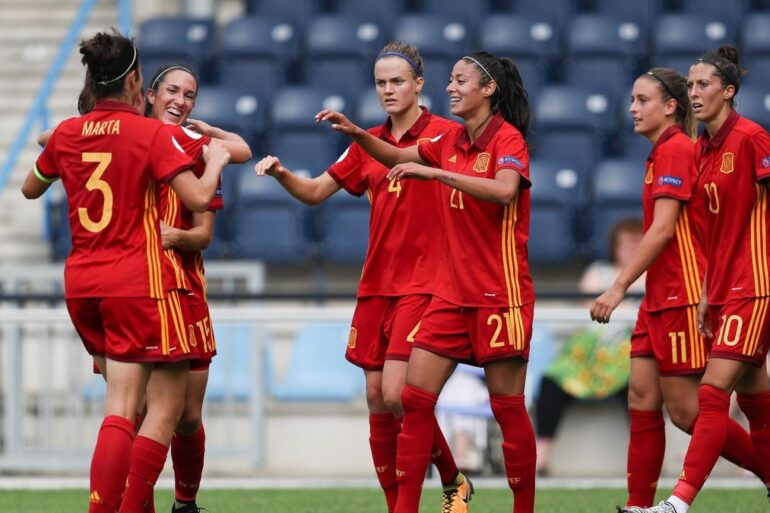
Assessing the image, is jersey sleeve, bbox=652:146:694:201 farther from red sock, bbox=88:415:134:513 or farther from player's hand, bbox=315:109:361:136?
red sock, bbox=88:415:134:513

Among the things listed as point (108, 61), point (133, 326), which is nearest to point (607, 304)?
point (133, 326)

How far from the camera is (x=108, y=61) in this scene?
17.7ft

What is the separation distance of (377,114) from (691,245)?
5924 mm

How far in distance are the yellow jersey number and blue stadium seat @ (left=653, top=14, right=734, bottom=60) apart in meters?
8.28

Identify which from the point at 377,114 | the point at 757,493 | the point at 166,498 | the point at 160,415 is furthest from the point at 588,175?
the point at 160,415

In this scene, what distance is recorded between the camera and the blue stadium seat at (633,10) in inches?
525

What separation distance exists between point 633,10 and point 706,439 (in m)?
8.04

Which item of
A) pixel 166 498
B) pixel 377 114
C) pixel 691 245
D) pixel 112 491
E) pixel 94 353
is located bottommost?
pixel 166 498

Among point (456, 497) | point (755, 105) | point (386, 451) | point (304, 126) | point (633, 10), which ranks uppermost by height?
point (633, 10)

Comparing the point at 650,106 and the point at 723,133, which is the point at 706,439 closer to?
the point at 723,133

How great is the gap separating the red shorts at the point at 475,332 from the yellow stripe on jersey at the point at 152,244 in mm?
1156

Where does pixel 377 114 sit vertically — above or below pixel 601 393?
above

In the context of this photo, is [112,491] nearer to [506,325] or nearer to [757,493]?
[506,325]

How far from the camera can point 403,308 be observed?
6309 millimetres
